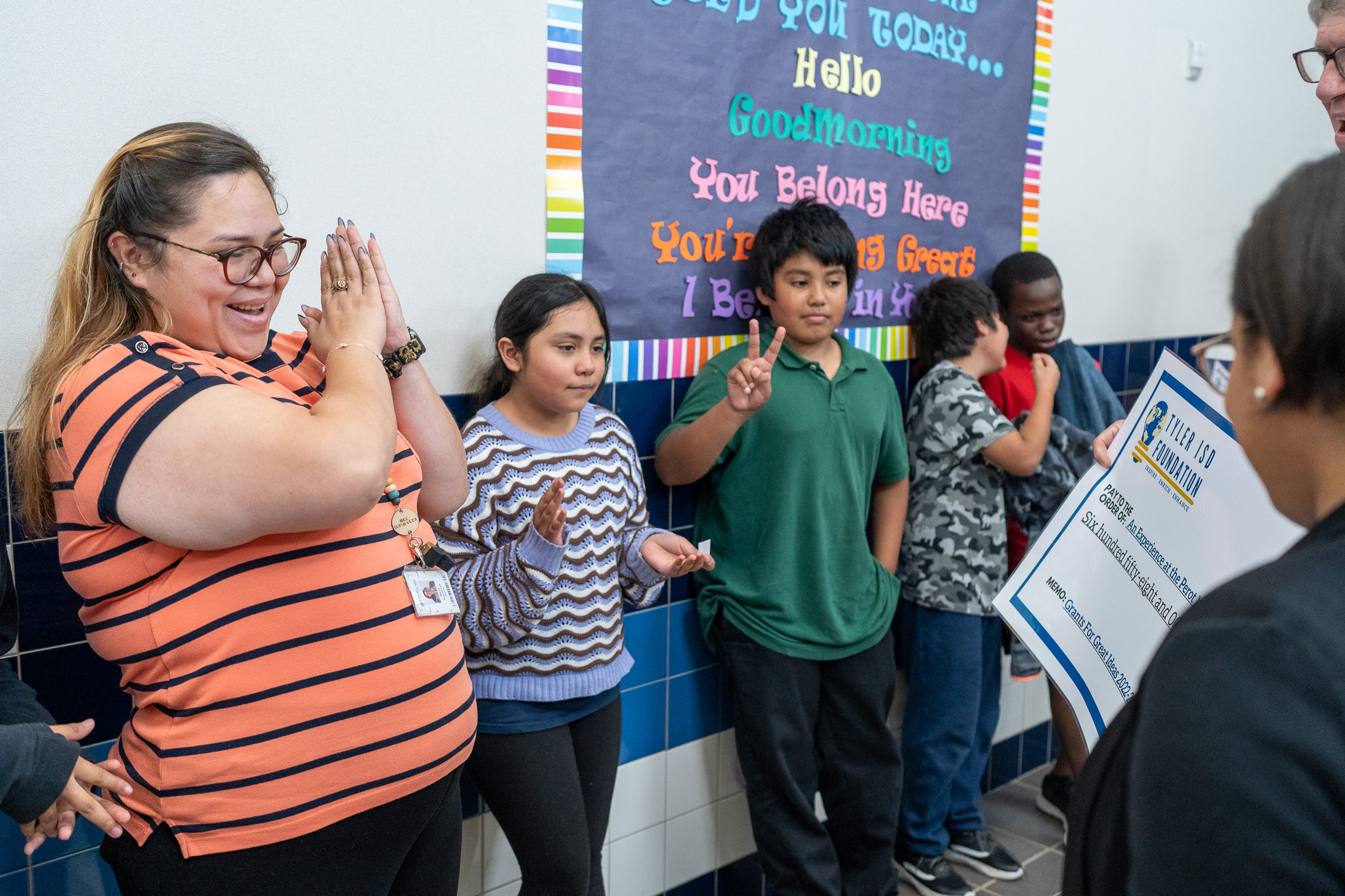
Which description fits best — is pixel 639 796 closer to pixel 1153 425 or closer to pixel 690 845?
pixel 690 845

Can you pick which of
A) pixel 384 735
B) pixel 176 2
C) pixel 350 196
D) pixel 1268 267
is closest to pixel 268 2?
pixel 176 2

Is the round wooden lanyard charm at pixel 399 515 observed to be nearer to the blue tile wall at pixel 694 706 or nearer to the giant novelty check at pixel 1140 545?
the giant novelty check at pixel 1140 545

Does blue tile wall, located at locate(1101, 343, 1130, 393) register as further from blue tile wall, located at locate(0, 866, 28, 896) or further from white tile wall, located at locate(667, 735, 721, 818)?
blue tile wall, located at locate(0, 866, 28, 896)

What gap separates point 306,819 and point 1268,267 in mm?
1038

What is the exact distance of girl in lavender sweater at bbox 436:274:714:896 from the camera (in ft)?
5.26

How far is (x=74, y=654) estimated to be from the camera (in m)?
1.37

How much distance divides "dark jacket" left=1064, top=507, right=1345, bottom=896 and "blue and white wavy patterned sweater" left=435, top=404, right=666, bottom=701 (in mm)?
1020

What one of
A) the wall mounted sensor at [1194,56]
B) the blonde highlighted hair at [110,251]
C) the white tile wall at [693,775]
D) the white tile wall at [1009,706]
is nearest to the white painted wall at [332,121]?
the blonde highlighted hair at [110,251]

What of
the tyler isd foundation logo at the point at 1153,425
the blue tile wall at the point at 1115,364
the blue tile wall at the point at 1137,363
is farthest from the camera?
the blue tile wall at the point at 1137,363

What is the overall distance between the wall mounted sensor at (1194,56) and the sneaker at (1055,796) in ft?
7.86

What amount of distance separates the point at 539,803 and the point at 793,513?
2.62ft

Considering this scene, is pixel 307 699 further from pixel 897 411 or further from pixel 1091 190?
pixel 1091 190

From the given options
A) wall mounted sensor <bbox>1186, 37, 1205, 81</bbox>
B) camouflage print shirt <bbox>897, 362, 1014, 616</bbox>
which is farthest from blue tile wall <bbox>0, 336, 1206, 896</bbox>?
wall mounted sensor <bbox>1186, 37, 1205, 81</bbox>

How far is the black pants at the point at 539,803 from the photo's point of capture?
1.61 m
